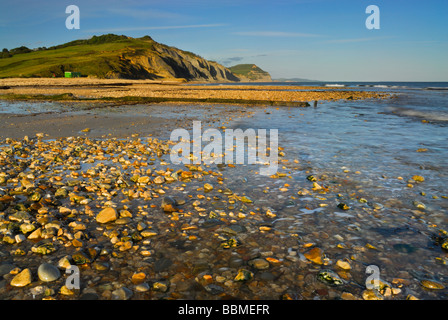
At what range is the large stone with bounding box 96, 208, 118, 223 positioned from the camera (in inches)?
202

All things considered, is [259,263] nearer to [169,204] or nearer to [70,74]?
[169,204]

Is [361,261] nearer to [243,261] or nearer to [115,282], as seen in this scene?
[243,261]

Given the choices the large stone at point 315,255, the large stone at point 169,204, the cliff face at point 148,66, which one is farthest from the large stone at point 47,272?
the cliff face at point 148,66

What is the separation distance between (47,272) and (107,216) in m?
1.66

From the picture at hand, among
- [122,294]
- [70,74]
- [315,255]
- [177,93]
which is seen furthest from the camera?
[70,74]

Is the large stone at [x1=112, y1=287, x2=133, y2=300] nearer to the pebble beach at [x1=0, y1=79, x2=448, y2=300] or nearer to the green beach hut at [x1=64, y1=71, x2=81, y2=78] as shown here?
the pebble beach at [x1=0, y1=79, x2=448, y2=300]

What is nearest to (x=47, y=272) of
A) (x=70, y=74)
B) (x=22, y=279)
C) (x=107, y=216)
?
(x=22, y=279)

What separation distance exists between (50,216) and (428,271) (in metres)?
6.33

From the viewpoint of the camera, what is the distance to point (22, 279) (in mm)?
3438

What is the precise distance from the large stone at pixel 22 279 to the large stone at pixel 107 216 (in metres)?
1.66

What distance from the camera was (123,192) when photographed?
6.51m

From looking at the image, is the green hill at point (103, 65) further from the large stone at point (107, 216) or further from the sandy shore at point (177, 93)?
the large stone at point (107, 216)
